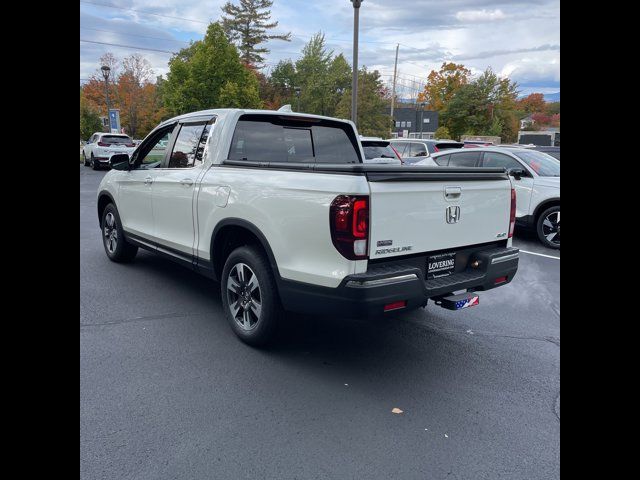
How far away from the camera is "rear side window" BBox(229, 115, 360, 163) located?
4898mm

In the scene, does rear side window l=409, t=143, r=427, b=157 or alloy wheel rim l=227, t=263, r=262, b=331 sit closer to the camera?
alloy wheel rim l=227, t=263, r=262, b=331

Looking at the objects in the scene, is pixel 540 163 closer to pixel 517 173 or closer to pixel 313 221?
pixel 517 173

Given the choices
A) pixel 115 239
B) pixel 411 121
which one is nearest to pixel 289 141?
pixel 115 239

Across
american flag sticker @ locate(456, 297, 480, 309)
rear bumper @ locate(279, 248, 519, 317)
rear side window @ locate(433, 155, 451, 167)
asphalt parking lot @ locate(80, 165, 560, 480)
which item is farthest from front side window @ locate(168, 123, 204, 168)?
rear side window @ locate(433, 155, 451, 167)

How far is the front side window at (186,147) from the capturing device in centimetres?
512

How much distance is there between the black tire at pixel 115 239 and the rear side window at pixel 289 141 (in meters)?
2.66

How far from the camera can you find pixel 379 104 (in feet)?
154

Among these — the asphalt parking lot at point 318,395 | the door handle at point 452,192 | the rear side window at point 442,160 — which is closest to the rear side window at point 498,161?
the rear side window at point 442,160

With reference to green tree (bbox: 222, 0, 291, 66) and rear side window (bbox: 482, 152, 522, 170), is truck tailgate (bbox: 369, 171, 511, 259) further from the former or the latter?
green tree (bbox: 222, 0, 291, 66)

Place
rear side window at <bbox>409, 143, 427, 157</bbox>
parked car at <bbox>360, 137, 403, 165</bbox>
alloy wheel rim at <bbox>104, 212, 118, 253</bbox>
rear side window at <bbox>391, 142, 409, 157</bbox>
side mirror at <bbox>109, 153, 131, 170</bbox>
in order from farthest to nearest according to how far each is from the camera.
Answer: rear side window at <bbox>391, 142, 409, 157</bbox>
rear side window at <bbox>409, 143, 427, 157</bbox>
parked car at <bbox>360, 137, 403, 165</bbox>
alloy wheel rim at <bbox>104, 212, 118, 253</bbox>
side mirror at <bbox>109, 153, 131, 170</bbox>

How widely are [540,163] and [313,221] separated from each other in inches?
300

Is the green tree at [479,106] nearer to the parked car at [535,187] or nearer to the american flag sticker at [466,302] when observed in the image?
the parked car at [535,187]
